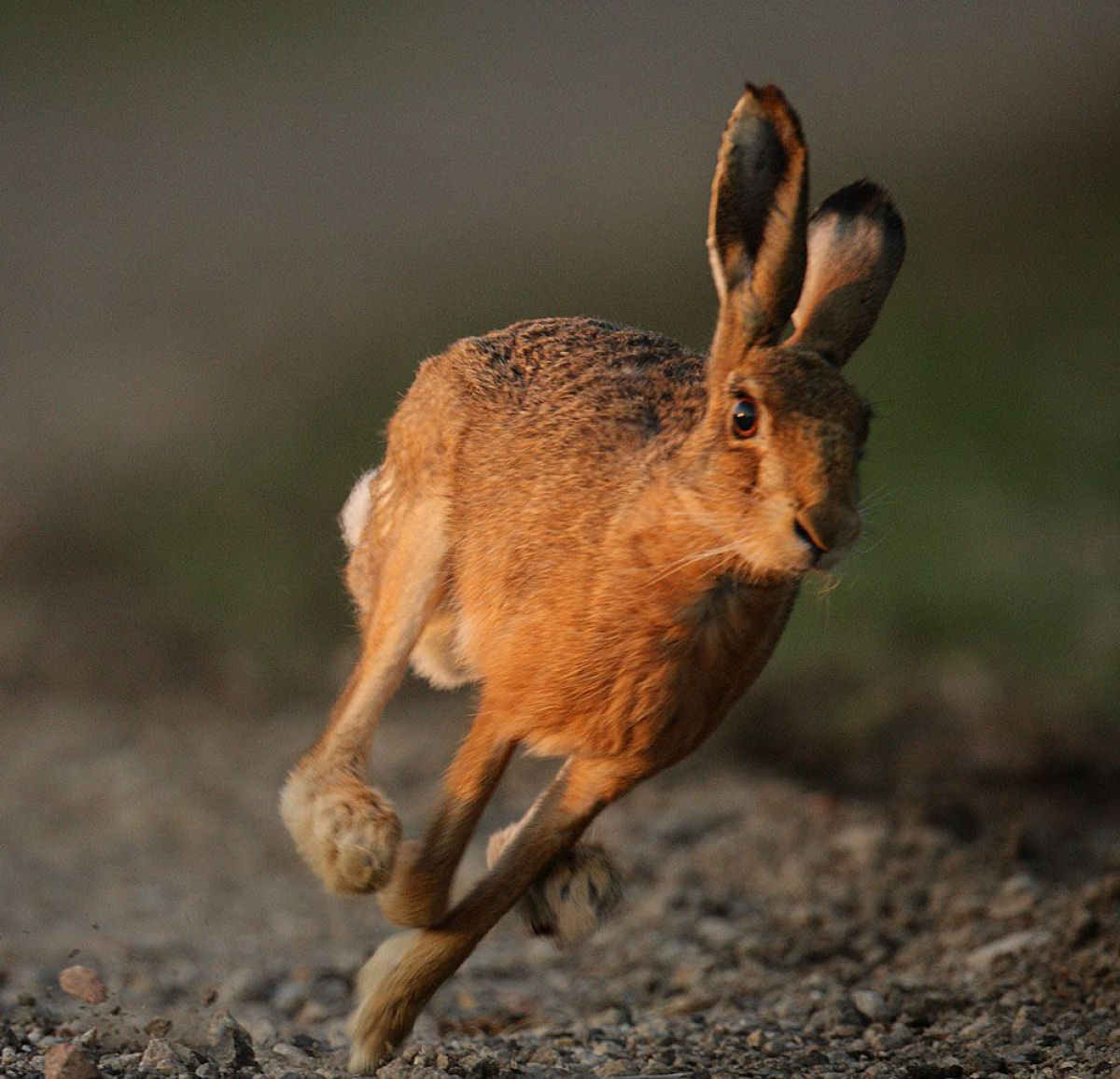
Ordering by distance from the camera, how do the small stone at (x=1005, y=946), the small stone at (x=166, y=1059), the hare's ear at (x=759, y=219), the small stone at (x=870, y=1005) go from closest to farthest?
the hare's ear at (x=759, y=219)
the small stone at (x=166, y=1059)
the small stone at (x=870, y=1005)
the small stone at (x=1005, y=946)

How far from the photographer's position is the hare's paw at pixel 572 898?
5.23 m

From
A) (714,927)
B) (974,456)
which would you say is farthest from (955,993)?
(974,456)

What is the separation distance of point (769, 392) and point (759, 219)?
16.0 inches

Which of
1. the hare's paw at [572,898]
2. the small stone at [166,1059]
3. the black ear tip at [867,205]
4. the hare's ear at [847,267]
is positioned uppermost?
the black ear tip at [867,205]

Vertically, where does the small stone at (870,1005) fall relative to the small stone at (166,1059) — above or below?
below

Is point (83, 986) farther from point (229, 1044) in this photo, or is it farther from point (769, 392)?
point (769, 392)

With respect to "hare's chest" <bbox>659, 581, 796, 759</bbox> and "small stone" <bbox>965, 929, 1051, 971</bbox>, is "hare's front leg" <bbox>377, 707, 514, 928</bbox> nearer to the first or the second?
"hare's chest" <bbox>659, 581, 796, 759</bbox>

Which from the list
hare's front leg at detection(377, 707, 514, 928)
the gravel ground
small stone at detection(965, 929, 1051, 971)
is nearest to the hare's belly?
hare's front leg at detection(377, 707, 514, 928)

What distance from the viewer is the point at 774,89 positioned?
4.35 m

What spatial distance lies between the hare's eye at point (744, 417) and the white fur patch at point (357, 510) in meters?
1.49

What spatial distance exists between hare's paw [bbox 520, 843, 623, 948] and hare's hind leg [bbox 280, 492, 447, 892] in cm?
54

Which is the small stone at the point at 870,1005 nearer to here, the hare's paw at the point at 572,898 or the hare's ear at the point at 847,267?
the hare's paw at the point at 572,898

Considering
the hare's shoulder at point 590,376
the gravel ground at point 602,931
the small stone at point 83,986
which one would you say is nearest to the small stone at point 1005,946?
the gravel ground at point 602,931

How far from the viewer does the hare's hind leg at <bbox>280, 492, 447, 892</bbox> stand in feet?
15.9
